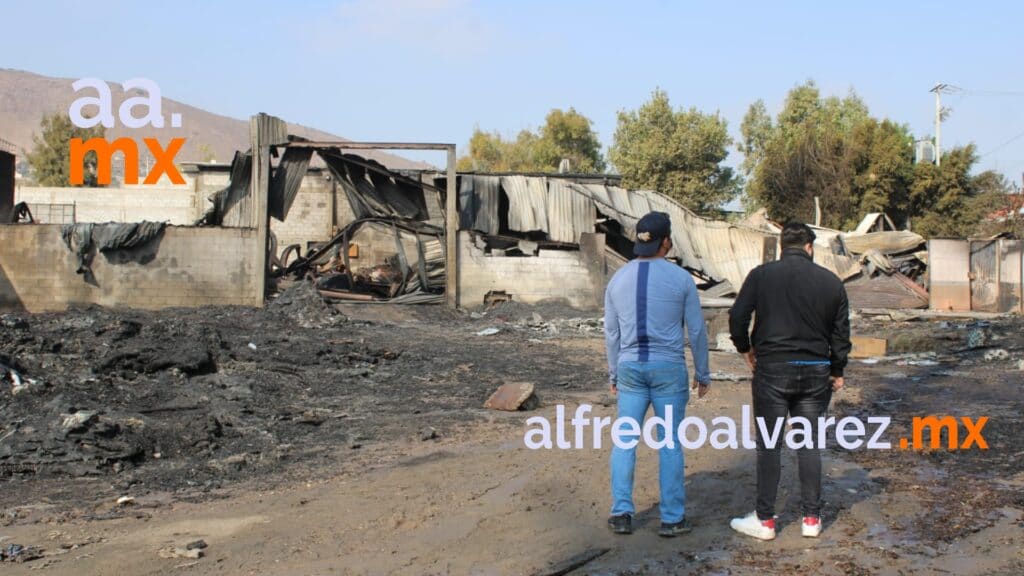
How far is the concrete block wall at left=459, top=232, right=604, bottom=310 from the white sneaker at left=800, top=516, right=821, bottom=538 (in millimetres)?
17437

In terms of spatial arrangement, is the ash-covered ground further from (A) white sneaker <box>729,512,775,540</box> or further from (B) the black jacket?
(B) the black jacket

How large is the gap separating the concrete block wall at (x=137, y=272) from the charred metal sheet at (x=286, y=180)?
102 centimetres

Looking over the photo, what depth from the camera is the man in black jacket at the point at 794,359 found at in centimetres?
511

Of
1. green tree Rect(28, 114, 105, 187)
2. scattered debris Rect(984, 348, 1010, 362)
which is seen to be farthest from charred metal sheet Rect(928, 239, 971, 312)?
green tree Rect(28, 114, 105, 187)

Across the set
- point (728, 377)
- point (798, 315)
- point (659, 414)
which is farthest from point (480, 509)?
point (728, 377)

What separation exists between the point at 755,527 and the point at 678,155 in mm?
41936

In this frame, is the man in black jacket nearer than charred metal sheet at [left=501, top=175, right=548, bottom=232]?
Yes

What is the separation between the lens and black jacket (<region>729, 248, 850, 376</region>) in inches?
201

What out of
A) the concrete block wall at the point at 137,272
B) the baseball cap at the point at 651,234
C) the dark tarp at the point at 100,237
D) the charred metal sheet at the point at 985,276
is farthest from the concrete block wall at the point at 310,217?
the baseball cap at the point at 651,234

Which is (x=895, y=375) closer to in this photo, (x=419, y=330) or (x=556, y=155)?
(x=419, y=330)

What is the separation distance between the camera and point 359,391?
36.2 ft

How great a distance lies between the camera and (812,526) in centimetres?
513

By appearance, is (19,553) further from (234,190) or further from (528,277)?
(528,277)

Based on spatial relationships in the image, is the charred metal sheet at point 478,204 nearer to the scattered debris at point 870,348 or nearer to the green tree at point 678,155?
the scattered debris at point 870,348
